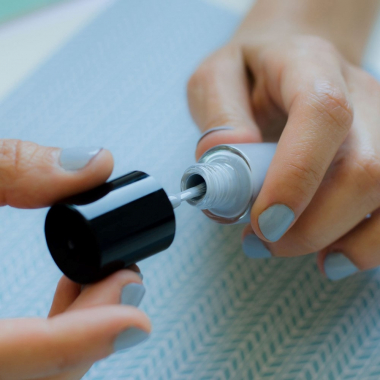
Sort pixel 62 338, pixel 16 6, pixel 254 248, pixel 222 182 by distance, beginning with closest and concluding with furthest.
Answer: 1. pixel 62 338
2. pixel 222 182
3. pixel 254 248
4. pixel 16 6

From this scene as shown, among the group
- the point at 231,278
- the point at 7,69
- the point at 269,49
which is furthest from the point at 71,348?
the point at 7,69

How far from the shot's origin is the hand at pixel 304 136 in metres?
0.41

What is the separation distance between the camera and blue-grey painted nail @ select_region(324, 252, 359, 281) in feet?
1.59

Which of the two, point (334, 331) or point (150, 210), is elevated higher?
point (150, 210)

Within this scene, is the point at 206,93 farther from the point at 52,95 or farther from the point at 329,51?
the point at 52,95

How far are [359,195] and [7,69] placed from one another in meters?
0.56

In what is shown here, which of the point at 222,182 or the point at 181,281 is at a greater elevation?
the point at 222,182

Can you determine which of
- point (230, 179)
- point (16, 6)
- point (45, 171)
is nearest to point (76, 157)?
point (45, 171)

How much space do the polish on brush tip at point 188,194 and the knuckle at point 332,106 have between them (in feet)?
0.45

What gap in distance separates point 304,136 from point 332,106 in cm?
4

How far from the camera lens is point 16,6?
87 centimetres

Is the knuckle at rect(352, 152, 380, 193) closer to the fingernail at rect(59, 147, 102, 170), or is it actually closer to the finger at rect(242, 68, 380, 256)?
the finger at rect(242, 68, 380, 256)

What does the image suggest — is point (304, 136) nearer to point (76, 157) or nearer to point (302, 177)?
point (302, 177)

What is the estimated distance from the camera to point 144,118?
0.67 metres
